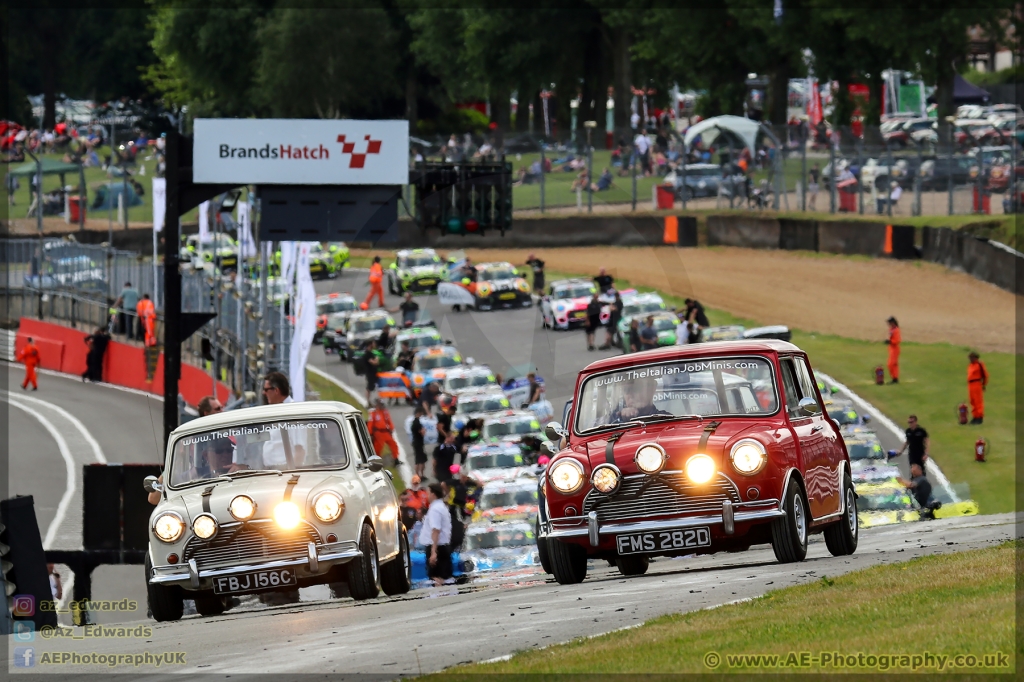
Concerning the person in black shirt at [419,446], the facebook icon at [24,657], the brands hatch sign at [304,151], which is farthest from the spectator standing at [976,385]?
the facebook icon at [24,657]

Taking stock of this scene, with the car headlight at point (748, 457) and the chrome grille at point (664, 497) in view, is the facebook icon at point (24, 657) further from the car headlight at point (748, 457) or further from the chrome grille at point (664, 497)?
the car headlight at point (748, 457)

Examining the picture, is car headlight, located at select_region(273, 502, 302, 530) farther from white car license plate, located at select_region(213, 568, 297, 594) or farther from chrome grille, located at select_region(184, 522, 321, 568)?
white car license plate, located at select_region(213, 568, 297, 594)

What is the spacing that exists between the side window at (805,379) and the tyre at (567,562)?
7.07ft

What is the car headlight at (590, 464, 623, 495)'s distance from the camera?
38.7ft

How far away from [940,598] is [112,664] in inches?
200

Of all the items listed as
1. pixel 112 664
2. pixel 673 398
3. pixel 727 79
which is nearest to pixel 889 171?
pixel 727 79

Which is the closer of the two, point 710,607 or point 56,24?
point 710,607

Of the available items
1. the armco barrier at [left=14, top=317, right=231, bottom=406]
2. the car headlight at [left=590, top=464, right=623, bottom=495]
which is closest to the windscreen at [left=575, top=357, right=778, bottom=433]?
the car headlight at [left=590, top=464, right=623, bottom=495]

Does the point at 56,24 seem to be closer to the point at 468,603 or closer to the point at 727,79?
the point at 727,79

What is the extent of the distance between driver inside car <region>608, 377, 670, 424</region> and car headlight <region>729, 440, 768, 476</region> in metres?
0.93

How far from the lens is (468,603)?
496 inches

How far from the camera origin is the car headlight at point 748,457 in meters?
11.7

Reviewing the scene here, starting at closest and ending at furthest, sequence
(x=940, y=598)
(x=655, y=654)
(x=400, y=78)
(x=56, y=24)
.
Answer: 1. (x=655, y=654)
2. (x=940, y=598)
3. (x=400, y=78)
4. (x=56, y=24)

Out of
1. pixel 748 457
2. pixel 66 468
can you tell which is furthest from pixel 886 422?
pixel 748 457
